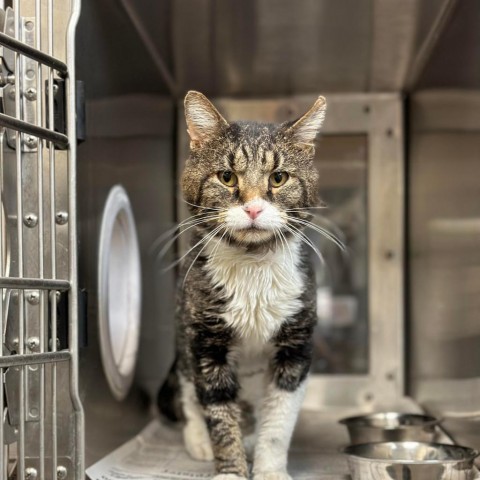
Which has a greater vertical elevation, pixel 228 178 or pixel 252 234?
pixel 228 178

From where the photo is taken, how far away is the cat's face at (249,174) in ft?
4.12

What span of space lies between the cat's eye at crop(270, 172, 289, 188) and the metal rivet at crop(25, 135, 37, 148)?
431 millimetres

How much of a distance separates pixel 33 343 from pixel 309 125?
0.65 m

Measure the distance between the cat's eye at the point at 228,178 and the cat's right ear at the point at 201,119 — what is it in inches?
3.7

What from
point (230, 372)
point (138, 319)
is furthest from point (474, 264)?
point (138, 319)

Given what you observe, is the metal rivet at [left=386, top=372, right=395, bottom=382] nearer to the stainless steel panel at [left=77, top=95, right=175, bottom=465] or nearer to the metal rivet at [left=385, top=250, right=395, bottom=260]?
the metal rivet at [left=385, top=250, right=395, bottom=260]

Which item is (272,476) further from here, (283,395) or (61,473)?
(61,473)

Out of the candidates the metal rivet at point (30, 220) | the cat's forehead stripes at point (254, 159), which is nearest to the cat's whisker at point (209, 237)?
the cat's forehead stripes at point (254, 159)

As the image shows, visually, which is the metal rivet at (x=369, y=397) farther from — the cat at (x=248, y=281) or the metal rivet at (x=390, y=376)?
Answer: the cat at (x=248, y=281)

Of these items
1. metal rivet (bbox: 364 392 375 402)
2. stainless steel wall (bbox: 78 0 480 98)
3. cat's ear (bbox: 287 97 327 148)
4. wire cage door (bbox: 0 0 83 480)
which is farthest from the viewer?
metal rivet (bbox: 364 392 375 402)

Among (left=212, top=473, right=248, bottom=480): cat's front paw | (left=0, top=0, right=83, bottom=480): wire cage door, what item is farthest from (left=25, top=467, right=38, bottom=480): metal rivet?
(left=212, top=473, right=248, bottom=480): cat's front paw

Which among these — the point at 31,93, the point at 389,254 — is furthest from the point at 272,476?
the point at 389,254

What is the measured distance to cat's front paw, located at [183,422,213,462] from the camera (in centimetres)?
150

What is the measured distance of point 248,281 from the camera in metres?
1.33
